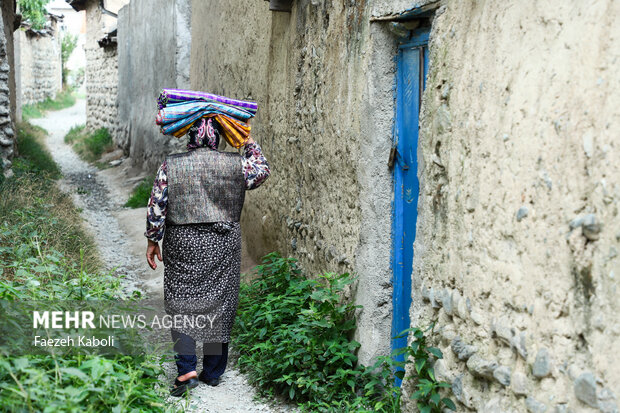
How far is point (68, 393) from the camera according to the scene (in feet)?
7.66

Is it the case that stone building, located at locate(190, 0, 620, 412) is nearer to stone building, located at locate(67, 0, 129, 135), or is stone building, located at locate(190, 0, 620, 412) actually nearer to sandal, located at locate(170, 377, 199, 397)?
sandal, located at locate(170, 377, 199, 397)

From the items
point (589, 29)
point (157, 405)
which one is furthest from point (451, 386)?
point (589, 29)

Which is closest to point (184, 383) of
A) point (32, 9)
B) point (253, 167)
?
point (253, 167)

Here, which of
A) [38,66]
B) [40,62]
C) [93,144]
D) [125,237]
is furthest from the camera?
[40,62]

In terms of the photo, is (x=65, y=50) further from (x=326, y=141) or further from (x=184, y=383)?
(x=184, y=383)

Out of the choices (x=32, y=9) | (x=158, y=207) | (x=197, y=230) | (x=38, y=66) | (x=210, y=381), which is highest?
(x=32, y=9)

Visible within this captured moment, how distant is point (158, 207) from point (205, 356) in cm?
90

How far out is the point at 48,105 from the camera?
2552cm

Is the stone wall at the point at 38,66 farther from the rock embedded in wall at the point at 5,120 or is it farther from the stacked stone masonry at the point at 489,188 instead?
the stacked stone masonry at the point at 489,188

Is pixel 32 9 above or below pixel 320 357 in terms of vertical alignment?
above

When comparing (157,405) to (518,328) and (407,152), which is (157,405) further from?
(407,152)

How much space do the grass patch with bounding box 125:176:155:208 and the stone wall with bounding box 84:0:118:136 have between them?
4819 mm

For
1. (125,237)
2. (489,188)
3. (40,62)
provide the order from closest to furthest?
(489,188)
(125,237)
(40,62)

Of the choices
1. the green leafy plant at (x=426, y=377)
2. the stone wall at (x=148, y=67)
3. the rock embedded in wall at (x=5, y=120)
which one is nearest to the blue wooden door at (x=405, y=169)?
the green leafy plant at (x=426, y=377)
